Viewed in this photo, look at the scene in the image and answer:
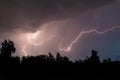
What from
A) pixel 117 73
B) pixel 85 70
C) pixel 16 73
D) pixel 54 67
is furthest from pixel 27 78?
pixel 117 73

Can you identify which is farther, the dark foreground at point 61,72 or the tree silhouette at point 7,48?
the tree silhouette at point 7,48

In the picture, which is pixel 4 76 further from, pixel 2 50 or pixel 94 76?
pixel 2 50

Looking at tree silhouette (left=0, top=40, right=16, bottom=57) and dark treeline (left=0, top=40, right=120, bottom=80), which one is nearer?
dark treeline (left=0, top=40, right=120, bottom=80)

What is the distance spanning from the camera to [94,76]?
18.3 m

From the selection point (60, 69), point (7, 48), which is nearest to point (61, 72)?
Answer: point (60, 69)

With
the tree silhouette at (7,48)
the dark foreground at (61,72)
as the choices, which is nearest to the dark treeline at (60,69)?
the dark foreground at (61,72)

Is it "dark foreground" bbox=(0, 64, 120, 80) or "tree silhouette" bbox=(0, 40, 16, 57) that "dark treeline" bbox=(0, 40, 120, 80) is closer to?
"dark foreground" bbox=(0, 64, 120, 80)

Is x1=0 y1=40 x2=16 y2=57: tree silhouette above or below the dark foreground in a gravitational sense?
above

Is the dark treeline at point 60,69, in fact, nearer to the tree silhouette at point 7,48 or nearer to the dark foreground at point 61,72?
the dark foreground at point 61,72

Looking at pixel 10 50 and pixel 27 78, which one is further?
pixel 10 50

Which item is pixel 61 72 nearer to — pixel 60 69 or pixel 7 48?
pixel 60 69

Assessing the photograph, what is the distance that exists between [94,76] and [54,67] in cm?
274

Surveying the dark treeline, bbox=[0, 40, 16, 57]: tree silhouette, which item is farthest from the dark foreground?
bbox=[0, 40, 16, 57]: tree silhouette

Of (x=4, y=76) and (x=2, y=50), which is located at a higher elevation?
(x=2, y=50)
